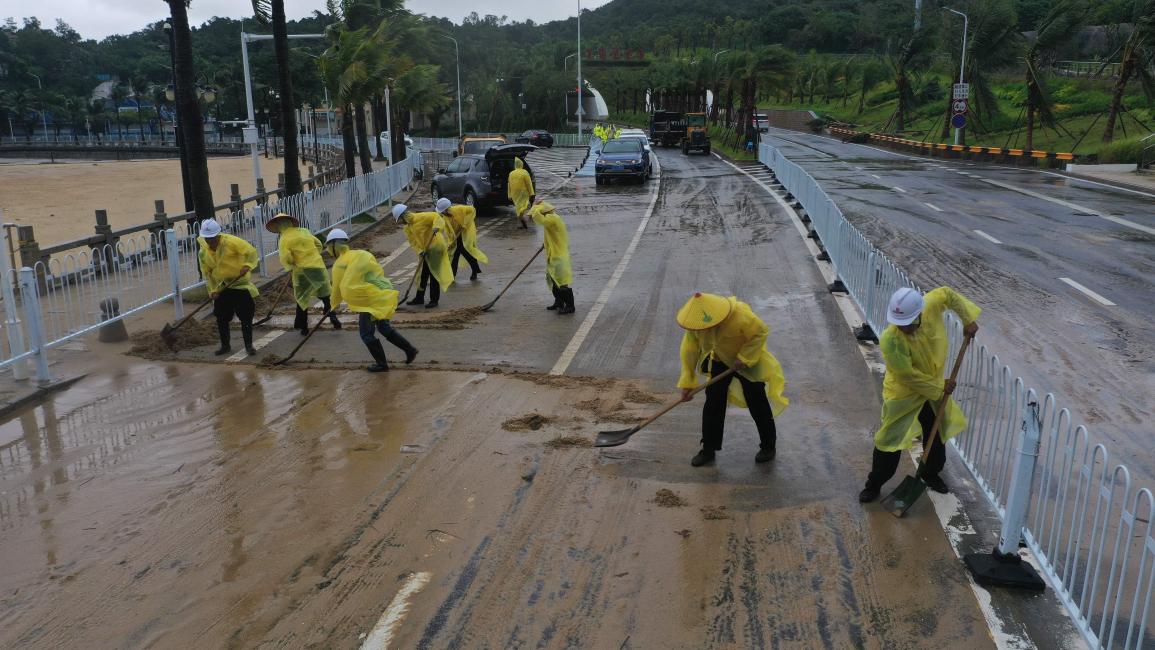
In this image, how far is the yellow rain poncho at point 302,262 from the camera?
10.2m

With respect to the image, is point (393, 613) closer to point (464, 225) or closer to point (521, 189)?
point (464, 225)

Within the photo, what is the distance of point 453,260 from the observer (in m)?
13.6

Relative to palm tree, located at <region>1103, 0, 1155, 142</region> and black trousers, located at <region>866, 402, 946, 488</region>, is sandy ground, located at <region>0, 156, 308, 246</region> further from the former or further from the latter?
palm tree, located at <region>1103, 0, 1155, 142</region>

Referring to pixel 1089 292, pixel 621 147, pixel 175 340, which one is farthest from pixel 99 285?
pixel 621 147

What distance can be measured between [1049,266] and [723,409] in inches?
380

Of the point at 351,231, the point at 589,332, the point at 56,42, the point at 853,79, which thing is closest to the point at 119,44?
the point at 56,42

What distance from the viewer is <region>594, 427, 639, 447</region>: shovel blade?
21.6 ft

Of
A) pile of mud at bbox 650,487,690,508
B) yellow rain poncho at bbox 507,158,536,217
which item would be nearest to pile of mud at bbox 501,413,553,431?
pile of mud at bbox 650,487,690,508

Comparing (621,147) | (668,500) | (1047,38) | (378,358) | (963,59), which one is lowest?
(668,500)

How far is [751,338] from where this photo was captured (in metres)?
6.03

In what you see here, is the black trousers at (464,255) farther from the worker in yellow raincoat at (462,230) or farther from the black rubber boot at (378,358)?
the black rubber boot at (378,358)

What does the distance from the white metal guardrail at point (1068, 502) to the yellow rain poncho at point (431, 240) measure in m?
5.64

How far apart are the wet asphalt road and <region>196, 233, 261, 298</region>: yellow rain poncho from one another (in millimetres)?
7903

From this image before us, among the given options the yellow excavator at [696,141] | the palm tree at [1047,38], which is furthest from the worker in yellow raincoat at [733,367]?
the yellow excavator at [696,141]
